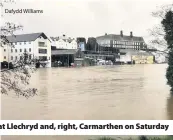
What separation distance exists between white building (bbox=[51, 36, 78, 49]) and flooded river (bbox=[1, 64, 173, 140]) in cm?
17

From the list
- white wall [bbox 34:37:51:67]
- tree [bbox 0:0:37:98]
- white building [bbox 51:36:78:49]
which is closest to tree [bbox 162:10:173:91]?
white building [bbox 51:36:78:49]

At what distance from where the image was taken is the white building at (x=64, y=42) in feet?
8.88

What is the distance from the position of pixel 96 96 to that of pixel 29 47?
589 millimetres

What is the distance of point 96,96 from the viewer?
2660 millimetres

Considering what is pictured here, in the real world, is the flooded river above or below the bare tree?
below

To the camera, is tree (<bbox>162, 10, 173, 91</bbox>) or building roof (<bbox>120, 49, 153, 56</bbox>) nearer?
tree (<bbox>162, 10, 173, 91</bbox>)

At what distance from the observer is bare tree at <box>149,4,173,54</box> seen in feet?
8.59

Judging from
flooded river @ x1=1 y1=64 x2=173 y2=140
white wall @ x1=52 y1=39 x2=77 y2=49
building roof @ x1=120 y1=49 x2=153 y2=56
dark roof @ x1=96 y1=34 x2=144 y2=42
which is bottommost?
flooded river @ x1=1 y1=64 x2=173 y2=140

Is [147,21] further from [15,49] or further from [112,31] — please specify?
[15,49]

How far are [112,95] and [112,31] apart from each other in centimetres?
45

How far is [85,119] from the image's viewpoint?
2588 mm

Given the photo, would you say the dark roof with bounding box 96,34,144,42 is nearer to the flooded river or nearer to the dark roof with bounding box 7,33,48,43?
the flooded river

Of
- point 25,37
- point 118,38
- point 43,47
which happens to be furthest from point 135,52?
point 25,37

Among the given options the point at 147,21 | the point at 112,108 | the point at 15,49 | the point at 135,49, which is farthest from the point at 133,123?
the point at 15,49
